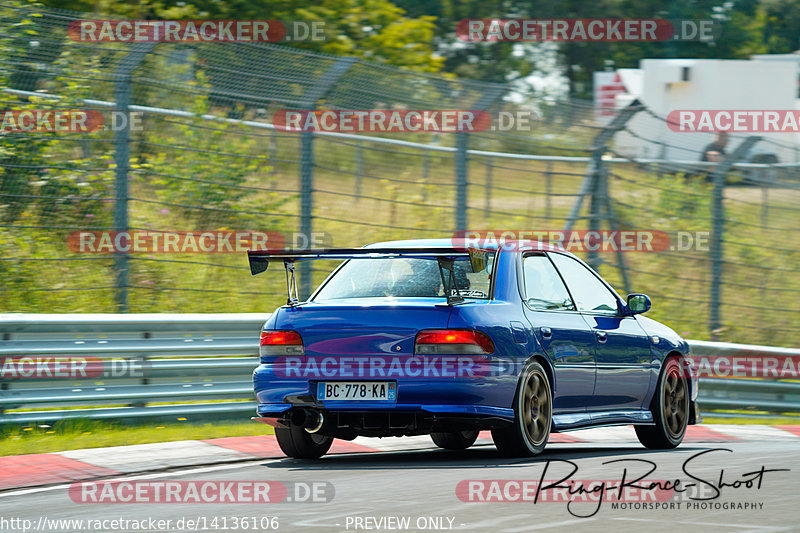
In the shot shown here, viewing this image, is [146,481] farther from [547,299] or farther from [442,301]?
[547,299]

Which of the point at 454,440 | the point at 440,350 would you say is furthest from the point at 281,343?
the point at 454,440

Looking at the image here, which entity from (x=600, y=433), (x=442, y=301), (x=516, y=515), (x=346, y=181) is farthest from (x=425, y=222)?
(x=516, y=515)

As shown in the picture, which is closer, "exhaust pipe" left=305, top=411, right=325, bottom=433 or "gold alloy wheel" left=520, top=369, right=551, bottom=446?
"exhaust pipe" left=305, top=411, right=325, bottom=433

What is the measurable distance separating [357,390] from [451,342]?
0.68 metres

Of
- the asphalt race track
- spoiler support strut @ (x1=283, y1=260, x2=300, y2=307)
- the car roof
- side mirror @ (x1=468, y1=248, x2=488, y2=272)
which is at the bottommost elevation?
the asphalt race track

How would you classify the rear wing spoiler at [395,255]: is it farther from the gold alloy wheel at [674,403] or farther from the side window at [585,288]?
the gold alloy wheel at [674,403]

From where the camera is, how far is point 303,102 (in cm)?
1298

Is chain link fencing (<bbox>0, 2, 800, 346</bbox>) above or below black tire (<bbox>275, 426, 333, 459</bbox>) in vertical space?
above

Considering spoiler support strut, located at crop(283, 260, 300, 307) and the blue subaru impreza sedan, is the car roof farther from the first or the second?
spoiler support strut, located at crop(283, 260, 300, 307)

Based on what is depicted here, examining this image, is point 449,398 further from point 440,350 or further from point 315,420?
point 315,420

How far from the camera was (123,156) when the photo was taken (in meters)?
12.2

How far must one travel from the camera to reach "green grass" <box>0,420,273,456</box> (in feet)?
→ 31.3

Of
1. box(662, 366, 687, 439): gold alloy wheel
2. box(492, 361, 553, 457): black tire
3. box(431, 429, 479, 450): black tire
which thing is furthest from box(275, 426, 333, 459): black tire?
box(662, 366, 687, 439): gold alloy wheel

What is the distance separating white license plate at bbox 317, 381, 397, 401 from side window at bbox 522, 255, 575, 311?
4.10 ft
